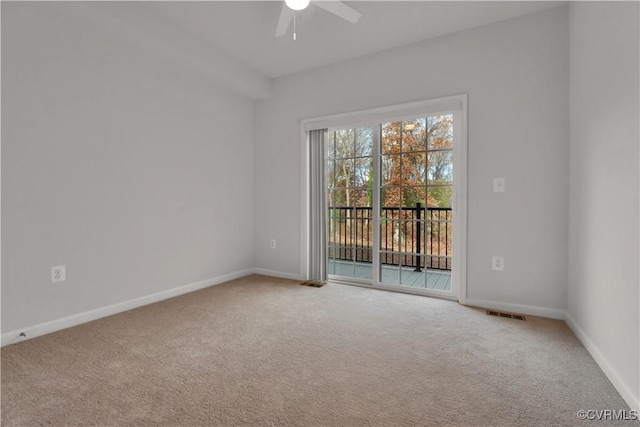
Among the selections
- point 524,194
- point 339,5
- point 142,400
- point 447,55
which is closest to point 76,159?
point 142,400

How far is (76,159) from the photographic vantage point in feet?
7.82

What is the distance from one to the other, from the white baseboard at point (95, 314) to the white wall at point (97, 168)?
0.12 feet

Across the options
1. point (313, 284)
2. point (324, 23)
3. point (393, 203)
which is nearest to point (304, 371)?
point (313, 284)

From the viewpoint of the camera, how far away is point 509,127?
269 centimetres

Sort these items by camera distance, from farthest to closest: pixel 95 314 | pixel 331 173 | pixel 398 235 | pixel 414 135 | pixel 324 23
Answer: pixel 331 173 → pixel 398 235 → pixel 414 135 → pixel 324 23 → pixel 95 314

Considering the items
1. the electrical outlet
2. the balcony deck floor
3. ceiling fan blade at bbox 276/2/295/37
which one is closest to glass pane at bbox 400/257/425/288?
the balcony deck floor

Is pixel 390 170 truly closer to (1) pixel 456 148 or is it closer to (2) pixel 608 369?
(1) pixel 456 148

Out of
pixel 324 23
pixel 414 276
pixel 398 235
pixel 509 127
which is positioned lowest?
pixel 414 276

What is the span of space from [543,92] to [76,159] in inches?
149

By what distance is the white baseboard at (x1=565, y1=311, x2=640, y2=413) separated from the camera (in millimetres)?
1419

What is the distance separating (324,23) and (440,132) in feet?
4.94

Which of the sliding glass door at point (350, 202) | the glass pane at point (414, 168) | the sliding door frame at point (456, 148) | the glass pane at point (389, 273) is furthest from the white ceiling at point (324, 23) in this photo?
the glass pane at point (389, 273)

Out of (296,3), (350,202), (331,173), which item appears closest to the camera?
(296,3)

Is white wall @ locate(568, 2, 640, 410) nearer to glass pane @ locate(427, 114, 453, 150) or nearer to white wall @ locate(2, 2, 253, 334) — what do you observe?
glass pane @ locate(427, 114, 453, 150)
